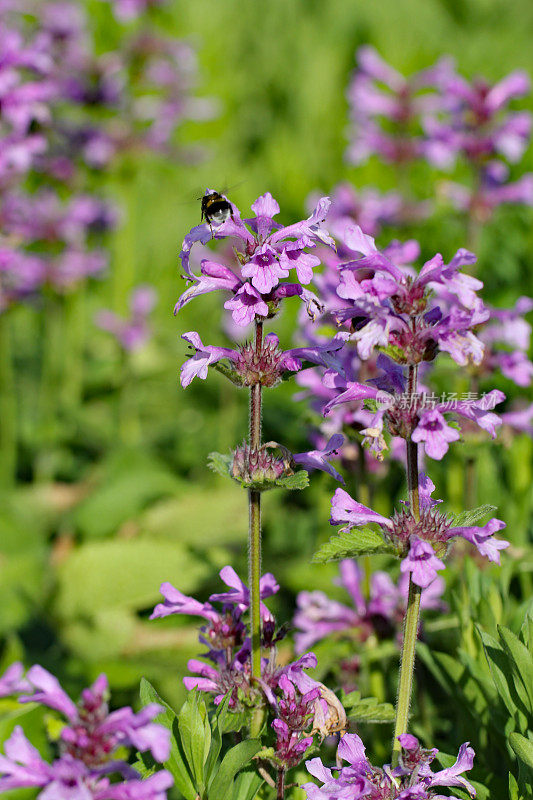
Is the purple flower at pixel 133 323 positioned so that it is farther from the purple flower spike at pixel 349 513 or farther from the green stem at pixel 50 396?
the purple flower spike at pixel 349 513

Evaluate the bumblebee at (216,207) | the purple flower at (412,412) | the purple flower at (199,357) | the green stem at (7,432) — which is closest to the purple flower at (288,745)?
the purple flower at (412,412)

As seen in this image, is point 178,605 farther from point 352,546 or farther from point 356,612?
point 356,612

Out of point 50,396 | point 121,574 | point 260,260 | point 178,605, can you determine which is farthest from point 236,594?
point 50,396

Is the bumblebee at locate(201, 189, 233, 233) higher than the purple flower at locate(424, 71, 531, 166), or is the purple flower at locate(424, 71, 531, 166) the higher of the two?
the purple flower at locate(424, 71, 531, 166)

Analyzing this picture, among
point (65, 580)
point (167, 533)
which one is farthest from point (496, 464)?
point (65, 580)

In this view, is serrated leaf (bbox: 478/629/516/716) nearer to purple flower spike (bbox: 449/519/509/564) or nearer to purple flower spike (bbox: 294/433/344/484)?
purple flower spike (bbox: 449/519/509/564)

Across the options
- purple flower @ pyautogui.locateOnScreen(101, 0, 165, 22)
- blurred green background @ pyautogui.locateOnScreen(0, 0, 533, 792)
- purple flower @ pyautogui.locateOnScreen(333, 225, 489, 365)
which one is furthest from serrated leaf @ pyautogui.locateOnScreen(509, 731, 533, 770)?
purple flower @ pyautogui.locateOnScreen(101, 0, 165, 22)
